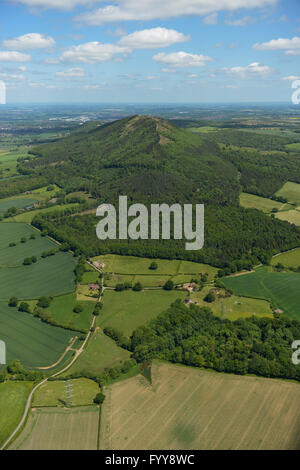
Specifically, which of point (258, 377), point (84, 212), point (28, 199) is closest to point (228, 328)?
point (258, 377)

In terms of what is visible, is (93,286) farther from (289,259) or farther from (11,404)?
(289,259)

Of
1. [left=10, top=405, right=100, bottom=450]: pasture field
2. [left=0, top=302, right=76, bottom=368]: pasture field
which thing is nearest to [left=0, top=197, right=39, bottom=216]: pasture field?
[left=0, top=302, right=76, bottom=368]: pasture field

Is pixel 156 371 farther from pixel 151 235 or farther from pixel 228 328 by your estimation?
pixel 151 235

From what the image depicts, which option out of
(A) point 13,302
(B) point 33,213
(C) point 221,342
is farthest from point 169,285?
(B) point 33,213

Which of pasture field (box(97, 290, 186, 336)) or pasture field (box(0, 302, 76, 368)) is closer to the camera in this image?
pasture field (box(0, 302, 76, 368))

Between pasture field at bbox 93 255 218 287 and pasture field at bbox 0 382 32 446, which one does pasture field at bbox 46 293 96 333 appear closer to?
pasture field at bbox 93 255 218 287

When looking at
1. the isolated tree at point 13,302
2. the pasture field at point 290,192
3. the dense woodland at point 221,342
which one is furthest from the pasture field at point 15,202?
the pasture field at point 290,192
